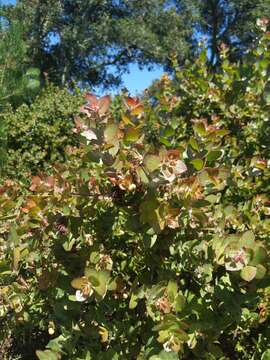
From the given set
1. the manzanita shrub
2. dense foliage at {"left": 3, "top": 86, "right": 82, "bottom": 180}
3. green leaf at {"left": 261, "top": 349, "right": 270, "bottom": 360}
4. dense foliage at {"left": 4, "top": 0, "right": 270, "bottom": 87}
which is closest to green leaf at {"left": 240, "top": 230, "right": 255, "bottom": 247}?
the manzanita shrub

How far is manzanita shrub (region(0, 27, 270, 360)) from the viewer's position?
1.39 m

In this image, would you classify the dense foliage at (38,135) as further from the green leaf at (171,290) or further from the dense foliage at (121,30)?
the dense foliage at (121,30)

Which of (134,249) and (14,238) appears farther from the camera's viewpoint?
(134,249)

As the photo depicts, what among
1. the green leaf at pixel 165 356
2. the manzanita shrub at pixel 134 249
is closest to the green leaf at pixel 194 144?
the manzanita shrub at pixel 134 249

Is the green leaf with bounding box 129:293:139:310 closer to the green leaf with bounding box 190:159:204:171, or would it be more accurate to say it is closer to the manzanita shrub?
the manzanita shrub

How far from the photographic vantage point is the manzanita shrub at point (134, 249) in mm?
1389

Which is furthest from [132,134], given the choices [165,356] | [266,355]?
[266,355]

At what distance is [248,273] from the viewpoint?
131cm

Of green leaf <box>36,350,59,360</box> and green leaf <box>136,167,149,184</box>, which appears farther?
green leaf <box>36,350,59,360</box>

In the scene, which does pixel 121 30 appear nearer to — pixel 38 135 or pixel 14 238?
pixel 38 135

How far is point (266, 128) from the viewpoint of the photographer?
2.69m

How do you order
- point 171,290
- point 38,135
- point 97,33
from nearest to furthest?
point 171,290
point 38,135
point 97,33

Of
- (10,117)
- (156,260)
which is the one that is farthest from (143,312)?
(10,117)

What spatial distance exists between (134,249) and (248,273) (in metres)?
0.48
